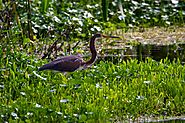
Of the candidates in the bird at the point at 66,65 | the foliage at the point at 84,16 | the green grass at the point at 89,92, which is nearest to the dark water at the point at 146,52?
the foliage at the point at 84,16

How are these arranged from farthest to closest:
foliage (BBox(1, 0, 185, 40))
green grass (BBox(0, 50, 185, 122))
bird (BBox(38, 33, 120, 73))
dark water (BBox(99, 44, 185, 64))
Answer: foliage (BBox(1, 0, 185, 40)) → dark water (BBox(99, 44, 185, 64)) → bird (BBox(38, 33, 120, 73)) → green grass (BBox(0, 50, 185, 122))

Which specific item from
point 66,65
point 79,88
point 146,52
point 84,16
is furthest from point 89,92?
point 84,16

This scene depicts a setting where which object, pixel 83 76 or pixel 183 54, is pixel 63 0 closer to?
pixel 183 54

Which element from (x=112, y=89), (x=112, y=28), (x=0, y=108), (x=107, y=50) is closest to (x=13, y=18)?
(x=107, y=50)

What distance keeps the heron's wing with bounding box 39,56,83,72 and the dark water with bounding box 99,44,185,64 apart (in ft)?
5.67

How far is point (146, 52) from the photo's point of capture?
10023mm

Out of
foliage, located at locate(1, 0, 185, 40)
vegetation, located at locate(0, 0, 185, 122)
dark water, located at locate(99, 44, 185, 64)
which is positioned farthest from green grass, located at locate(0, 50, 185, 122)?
foliage, located at locate(1, 0, 185, 40)

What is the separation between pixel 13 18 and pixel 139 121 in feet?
13.3

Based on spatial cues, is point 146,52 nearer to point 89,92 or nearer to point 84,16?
point 84,16

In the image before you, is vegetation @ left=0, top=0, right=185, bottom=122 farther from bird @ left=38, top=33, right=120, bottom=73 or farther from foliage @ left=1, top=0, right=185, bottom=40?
foliage @ left=1, top=0, right=185, bottom=40

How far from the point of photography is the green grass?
6.09 metres

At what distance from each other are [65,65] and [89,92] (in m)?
0.64

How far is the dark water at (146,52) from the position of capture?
951 centimetres

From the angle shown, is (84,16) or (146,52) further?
(84,16)
